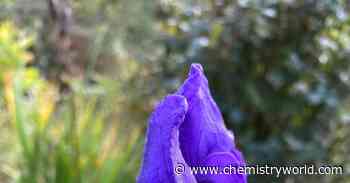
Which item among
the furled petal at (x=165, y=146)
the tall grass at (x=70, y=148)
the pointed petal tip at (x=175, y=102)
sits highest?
the pointed petal tip at (x=175, y=102)

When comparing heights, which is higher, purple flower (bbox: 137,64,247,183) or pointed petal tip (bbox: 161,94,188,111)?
pointed petal tip (bbox: 161,94,188,111)

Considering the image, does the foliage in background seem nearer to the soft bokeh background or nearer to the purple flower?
the soft bokeh background

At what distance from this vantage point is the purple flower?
58 cm

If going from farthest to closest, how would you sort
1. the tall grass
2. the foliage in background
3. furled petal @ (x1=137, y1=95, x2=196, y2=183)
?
1. the foliage in background
2. the tall grass
3. furled petal @ (x1=137, y1=95, x2=196, y2=183)

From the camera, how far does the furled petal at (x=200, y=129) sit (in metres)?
0.62

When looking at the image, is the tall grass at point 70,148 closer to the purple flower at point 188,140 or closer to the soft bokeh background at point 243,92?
the soft bokeh background at point 243,92

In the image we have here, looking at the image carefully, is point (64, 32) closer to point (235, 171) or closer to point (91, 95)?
point (91, 95)

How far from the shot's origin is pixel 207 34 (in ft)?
8.07

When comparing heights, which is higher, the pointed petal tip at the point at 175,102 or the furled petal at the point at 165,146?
the pointed petal tip at the point at 175,102

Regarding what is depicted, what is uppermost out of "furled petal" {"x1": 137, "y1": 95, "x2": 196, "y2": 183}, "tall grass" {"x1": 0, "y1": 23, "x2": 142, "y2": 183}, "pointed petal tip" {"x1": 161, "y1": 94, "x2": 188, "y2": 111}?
"pointed petal tip" {"x1": 161, "y1": 94, "x2": 188, "y2": 111}

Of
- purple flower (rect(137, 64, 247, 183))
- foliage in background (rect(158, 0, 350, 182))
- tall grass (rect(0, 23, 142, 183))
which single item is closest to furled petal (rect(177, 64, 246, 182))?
purple flower (rect(137, 64, 247, 183))

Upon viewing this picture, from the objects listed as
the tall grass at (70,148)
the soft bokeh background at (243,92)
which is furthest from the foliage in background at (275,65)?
the tall grass at (70,148)

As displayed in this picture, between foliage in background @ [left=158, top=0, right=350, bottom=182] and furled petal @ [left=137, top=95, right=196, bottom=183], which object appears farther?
foliage in background @ [left=158, top=0, right=350, bottom=182]

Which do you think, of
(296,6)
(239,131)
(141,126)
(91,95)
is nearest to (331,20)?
(296,6)
